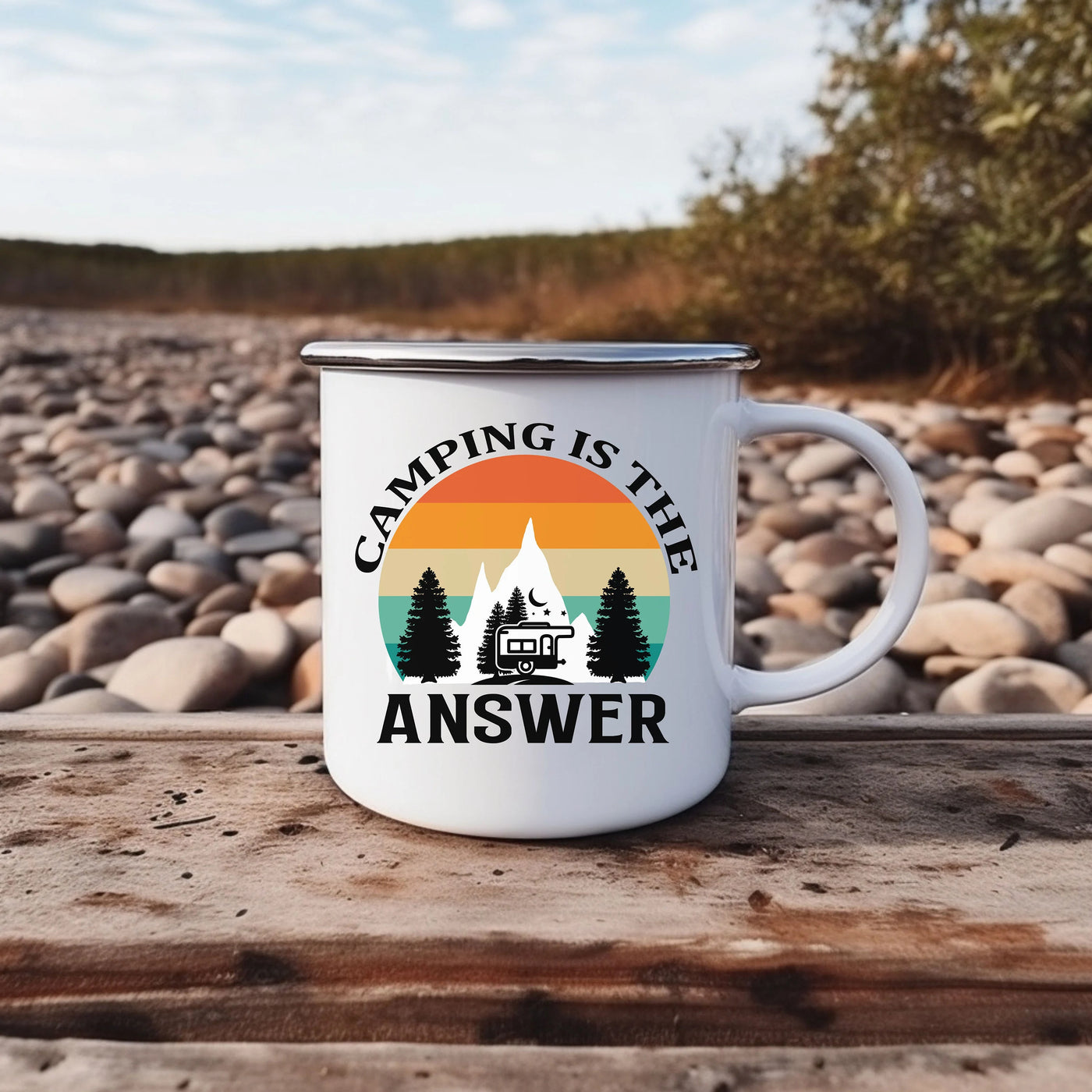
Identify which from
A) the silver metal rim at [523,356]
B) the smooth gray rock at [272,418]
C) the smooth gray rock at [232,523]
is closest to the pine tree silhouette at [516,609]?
the silver metal rim at [523,356]

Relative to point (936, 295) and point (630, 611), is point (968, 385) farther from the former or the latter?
point (630, 611)

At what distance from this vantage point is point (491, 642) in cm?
74

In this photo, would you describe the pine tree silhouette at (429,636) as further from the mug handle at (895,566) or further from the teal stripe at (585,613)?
the mug handle at (895,566)

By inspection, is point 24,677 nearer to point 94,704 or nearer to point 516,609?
point 94,704

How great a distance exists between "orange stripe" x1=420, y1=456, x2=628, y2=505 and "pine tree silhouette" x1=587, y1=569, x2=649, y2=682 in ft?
0.20

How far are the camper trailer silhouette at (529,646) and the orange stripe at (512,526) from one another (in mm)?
51

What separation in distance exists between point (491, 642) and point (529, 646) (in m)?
0.02

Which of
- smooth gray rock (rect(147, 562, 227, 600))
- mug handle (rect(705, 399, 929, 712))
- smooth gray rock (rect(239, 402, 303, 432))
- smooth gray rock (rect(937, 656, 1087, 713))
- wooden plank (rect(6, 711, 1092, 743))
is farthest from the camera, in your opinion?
smooth gray rock (rect(239, 402, 303, 432))

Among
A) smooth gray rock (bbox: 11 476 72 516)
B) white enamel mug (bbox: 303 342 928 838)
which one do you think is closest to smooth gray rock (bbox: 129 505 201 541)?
smooth gray rock (bbox: 11 476 72 516)

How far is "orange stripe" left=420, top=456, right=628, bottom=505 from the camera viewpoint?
29.3 inches

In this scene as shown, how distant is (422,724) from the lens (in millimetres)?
772

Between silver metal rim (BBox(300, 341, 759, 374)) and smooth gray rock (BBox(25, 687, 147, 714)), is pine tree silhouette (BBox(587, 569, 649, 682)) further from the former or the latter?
smooth gray rock (BBox(25, 687, 147, 714))

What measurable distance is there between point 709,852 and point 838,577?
1.41m

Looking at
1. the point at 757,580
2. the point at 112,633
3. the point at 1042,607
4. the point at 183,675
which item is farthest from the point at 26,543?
the point at 1042,607
